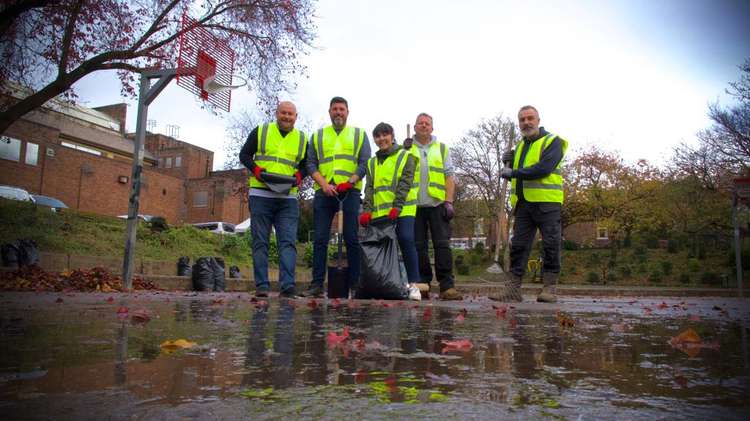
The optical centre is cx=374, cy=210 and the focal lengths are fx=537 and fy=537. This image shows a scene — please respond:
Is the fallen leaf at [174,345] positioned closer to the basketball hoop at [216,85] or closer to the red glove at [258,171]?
the red glove at [258,171]

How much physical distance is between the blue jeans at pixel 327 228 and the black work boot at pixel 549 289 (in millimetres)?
2103

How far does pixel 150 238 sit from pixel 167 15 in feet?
18.2

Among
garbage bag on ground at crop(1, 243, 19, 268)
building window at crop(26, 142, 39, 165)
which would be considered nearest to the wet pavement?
garbage bag on ground at crop(1, 243, 19, 268)

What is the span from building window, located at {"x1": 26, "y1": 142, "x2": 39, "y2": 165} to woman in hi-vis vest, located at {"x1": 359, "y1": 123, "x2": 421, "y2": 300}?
125 ft

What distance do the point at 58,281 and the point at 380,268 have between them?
5229 mm

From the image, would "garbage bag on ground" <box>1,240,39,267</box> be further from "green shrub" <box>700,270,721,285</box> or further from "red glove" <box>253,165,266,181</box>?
"green shrub" <box>700,270,721,285</box>

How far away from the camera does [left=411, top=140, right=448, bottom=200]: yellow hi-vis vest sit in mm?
6766

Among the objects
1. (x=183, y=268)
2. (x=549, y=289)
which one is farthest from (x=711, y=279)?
(x=183, y=268)

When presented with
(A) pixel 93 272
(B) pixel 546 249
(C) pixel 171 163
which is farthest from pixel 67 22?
(C) pixel 171 163

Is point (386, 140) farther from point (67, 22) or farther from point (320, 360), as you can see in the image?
point (67, 22)

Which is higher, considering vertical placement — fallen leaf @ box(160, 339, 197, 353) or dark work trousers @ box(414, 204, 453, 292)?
dark work trousers @ box(414, 204, 453, 292)

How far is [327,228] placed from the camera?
6242 millimetres

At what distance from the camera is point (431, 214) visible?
271 inches

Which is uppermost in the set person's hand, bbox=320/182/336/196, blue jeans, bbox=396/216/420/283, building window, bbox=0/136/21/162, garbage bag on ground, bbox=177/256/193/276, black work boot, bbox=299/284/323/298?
building window, bbox=0/136/21/162
